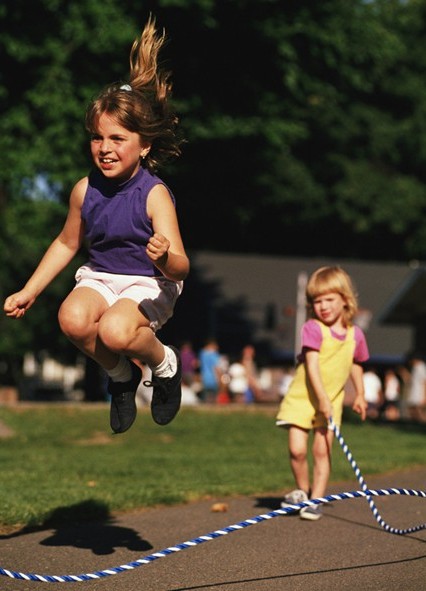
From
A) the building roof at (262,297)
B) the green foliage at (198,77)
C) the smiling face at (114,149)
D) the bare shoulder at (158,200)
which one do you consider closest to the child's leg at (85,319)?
the bare shoulder at (158,200)

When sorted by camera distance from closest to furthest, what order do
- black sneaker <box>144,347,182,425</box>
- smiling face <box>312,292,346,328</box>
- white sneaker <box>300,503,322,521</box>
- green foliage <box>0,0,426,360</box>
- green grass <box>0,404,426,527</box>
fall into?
black sneaker <box>144,347,182,425</box>
white sneaker <box>300,503,322,521</box>
smiling face <box>312,292,346,328</box>
green grass <box>0,404,426,527</box>
green foliage <box>0,0,426,360</box>

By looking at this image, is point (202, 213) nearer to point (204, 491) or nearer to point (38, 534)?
point (204, 491)

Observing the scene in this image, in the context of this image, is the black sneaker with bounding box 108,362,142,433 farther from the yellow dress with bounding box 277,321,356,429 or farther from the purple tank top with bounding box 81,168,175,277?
the yellow dress with bounding box 277,321,356,429

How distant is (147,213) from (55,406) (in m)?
17.9

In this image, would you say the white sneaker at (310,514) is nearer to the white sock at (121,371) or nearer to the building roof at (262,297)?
the white sock at (121,371)

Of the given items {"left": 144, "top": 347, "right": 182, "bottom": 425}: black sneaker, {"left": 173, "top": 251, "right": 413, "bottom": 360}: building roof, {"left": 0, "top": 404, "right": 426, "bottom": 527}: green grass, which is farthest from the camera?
{"left": 173, "top": 251, "right": 413, "bottom": 360}: building roof

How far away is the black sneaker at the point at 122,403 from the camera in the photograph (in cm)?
666

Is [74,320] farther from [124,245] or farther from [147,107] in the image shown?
[147,107]

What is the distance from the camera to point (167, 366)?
6.65m

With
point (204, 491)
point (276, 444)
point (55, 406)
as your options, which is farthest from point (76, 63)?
point (204, 491)

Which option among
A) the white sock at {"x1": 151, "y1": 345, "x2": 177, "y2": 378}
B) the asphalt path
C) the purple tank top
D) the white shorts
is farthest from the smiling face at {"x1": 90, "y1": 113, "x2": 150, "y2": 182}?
the asphalt path

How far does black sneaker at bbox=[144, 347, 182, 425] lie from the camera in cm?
671

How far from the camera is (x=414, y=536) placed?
7773 millimetres

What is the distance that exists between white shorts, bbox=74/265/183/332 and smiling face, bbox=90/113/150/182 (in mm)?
570
